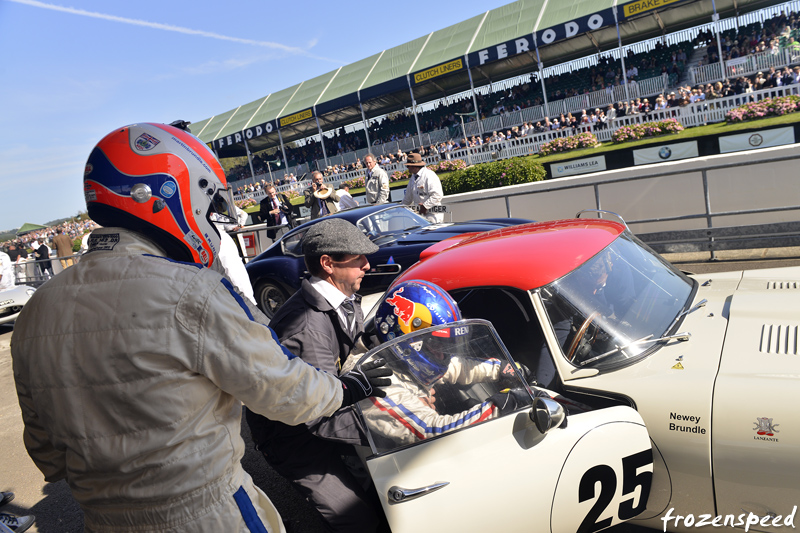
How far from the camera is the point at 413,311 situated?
8.78ft

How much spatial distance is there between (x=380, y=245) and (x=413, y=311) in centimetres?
436

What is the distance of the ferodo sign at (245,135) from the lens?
38281mm

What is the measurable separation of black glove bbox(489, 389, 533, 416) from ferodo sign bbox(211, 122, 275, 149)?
38253 millimetres

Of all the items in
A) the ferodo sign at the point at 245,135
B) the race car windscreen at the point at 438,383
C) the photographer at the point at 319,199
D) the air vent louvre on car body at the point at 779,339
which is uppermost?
the ferodo sign at the point at 245,135

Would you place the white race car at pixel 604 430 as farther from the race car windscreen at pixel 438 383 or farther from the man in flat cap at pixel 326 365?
the man in flat cap at pixel 326 365

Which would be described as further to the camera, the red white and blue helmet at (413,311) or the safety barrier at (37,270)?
the safety barrier at (37,270)

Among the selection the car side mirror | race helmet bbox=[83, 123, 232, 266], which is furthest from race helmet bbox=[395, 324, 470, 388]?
race helmet bbox=[83, 123, 232, 266]

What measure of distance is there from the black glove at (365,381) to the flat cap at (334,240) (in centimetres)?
74

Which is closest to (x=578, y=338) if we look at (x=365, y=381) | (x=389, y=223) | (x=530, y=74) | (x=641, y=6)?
(x=365, y=381)

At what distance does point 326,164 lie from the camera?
36500 millimetres

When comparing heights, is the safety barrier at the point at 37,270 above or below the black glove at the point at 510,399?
above

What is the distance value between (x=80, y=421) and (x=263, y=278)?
6971 mm

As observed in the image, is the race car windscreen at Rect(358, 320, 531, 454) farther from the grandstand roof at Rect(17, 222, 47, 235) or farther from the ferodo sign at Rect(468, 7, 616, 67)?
the grandstand roof at Rect(17, 222, 47, 235)

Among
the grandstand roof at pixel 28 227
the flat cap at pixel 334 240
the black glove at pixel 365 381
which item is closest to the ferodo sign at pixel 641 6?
the flat cap at pixel 334 240
